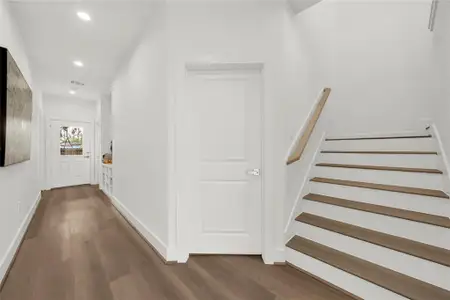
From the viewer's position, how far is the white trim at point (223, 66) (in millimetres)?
2461

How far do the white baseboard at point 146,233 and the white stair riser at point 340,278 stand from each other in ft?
4.35

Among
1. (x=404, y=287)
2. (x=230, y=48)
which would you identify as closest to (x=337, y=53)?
(x=230, y=48)

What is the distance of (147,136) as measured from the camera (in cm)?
308

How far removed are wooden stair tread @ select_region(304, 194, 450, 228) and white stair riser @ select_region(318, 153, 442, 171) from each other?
1.92ft

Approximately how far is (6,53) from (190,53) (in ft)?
5.38

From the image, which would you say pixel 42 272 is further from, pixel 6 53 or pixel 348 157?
pixel 348 157

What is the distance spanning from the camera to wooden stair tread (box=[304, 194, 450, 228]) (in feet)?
5.93

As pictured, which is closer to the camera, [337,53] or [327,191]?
[327,191]

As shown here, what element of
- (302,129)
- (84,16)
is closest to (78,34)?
(84,16)

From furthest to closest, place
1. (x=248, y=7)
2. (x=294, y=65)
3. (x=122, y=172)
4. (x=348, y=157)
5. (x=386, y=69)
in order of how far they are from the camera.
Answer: (x=122, y=172)
(x=386, y=69)
(x=348, y=157)
(x=294, y=65)
(x=248, y=7)

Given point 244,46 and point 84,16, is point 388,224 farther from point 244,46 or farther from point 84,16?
point 84,16

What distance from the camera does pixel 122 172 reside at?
440cm

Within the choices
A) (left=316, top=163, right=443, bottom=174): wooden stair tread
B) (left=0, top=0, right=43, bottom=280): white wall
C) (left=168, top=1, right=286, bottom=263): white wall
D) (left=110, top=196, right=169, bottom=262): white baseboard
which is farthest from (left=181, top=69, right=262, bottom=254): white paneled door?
(left=0, top=0, right=43, bottom=280): white wall

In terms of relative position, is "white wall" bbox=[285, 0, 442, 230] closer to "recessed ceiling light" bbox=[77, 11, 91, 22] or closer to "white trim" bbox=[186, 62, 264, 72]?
"white trim" bbox=[186, 62, 264, 72]
